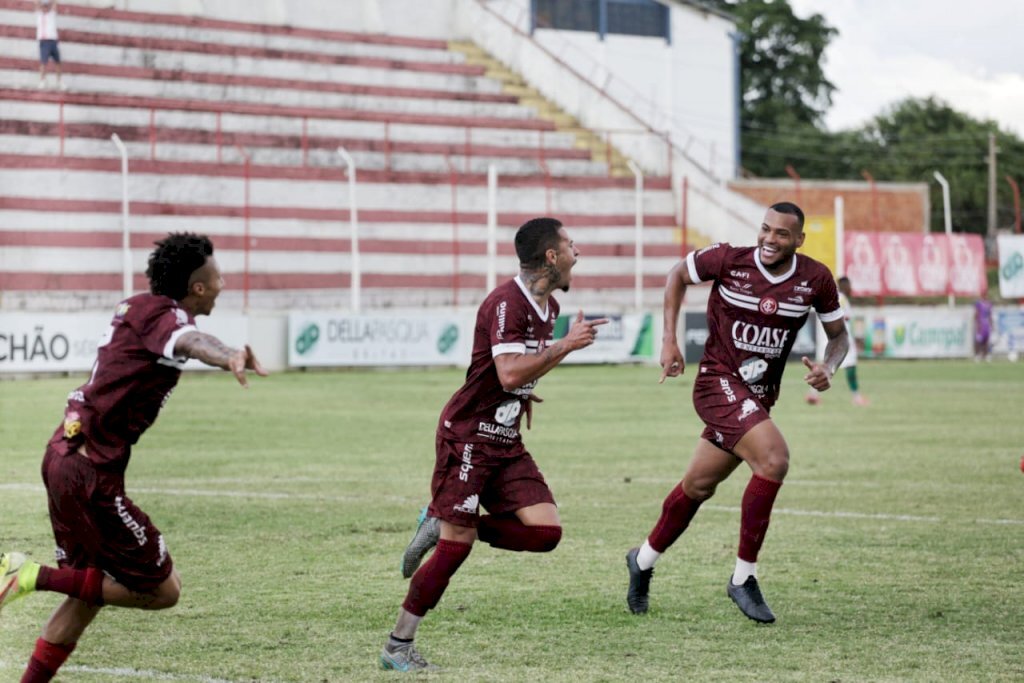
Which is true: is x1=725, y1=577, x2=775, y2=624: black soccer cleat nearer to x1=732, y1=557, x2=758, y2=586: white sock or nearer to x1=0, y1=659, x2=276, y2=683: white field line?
x1=732, y1=557, x2=758, y2=586: white sock

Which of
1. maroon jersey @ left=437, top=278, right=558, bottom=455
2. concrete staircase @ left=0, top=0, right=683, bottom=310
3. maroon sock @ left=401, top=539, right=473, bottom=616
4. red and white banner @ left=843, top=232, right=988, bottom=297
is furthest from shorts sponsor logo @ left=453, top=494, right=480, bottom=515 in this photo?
red and white banner @ left=843, top=232, right=988, bottom=297

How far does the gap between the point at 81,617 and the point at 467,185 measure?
33295mm

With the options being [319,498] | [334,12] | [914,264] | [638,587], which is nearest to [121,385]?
[638,587]

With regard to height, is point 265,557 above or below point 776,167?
below

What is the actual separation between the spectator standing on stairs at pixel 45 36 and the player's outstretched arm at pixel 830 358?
3104 centimetres

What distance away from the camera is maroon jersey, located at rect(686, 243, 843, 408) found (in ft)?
27.0

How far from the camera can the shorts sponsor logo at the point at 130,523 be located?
585 cm

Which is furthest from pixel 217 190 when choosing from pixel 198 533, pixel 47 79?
pixel 198 533

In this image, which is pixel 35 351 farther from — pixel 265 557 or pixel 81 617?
pixel 81 617

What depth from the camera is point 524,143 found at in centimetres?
4225

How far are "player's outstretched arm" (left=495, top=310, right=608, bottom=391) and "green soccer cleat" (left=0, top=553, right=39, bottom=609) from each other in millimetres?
2078

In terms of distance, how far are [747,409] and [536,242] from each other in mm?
1870

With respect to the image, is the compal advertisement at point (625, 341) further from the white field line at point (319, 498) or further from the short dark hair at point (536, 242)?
the short dark hair at point (536, 242)

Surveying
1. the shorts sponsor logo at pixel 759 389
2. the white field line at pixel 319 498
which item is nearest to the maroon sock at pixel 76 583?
the shorts sponsor logo at pixel 759 389
